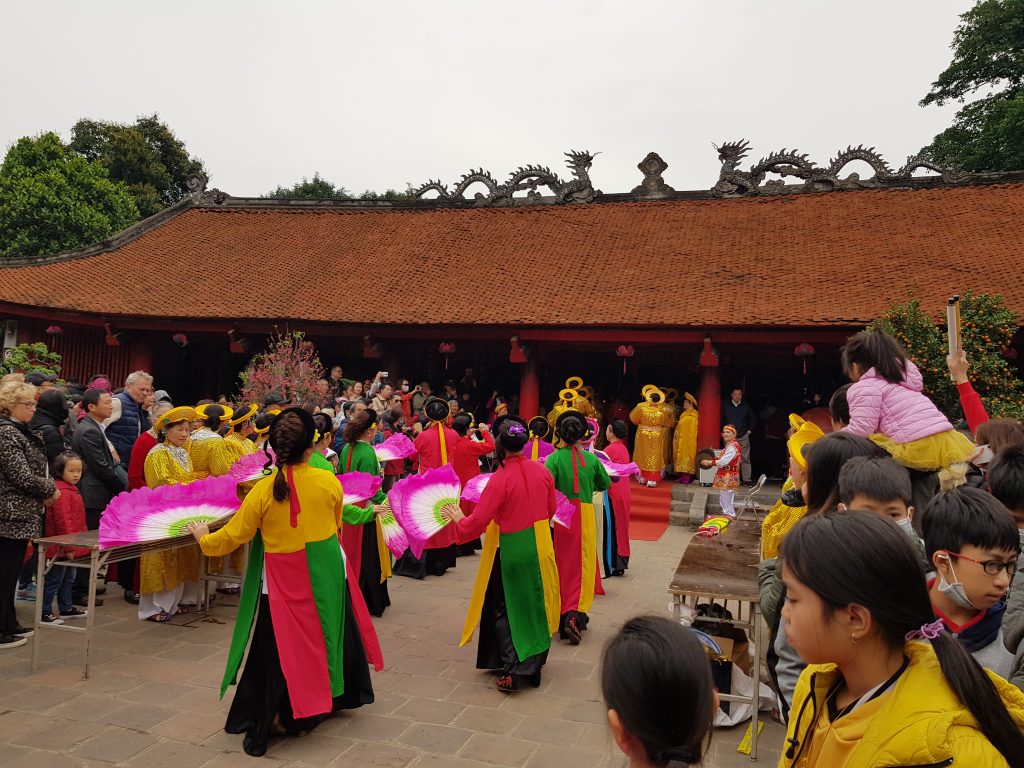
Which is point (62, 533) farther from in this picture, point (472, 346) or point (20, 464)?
point (472, 346)

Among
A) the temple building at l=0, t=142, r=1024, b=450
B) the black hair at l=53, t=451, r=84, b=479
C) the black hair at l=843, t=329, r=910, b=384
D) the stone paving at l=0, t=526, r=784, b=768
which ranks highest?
the temple building at l=0, t=142, r=1024, b=450

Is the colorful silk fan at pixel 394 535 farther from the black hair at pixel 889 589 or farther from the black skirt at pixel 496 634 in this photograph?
the black hair at pixel 889 589

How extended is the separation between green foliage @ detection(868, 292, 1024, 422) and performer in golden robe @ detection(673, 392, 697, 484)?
380 cm

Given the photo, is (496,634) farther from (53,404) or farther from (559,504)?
(53,404)

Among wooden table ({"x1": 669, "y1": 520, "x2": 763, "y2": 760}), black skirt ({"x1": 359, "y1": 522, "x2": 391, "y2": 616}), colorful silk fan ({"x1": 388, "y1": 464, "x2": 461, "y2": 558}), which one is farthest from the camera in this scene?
black skirt ({"x1": 359, "y1": 522, "x2": 391, "y2": 616})

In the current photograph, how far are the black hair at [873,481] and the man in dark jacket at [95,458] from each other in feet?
17.1

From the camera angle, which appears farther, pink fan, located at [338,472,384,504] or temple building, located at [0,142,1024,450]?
temple building, located at [0,142,1024,450]

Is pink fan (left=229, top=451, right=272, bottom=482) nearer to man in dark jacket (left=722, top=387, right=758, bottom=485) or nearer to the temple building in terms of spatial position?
the temple building

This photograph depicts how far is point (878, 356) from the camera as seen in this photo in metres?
3.60

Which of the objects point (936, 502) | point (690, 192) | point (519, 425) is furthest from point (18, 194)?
point (936, 502)

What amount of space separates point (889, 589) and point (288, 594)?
2.98m

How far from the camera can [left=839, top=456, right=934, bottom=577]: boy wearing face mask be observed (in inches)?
91.1

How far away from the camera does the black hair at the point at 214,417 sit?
5812mm

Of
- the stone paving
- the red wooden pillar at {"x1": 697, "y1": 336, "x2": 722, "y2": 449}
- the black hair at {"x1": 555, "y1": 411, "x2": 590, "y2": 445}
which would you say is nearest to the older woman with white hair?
the stone paving
